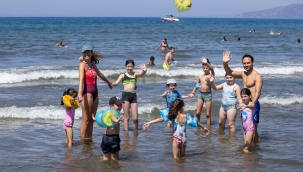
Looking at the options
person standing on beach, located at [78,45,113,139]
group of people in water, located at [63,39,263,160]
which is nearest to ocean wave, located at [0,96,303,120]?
group of people in water, located at [63,39,263,160]

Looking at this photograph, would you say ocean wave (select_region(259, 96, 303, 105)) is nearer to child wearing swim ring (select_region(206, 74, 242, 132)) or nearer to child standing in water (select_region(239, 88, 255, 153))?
child wearing swim ring (select_region(206, 74, 242, 132))

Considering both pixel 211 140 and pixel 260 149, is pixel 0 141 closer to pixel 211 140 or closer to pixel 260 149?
pixel 211 140

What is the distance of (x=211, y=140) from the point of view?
358 inches

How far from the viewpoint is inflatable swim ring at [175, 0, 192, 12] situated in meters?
11.0

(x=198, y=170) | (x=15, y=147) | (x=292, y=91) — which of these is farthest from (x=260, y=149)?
(x=292, y=91)

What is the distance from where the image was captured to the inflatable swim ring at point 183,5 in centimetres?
1104

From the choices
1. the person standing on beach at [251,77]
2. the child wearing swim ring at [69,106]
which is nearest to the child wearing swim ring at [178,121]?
the person standing on beach at [251,77]

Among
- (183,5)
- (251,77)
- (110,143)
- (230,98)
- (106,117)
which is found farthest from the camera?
(183,5)

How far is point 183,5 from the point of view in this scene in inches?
440

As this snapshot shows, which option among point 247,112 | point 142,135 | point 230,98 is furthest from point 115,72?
point 247,112

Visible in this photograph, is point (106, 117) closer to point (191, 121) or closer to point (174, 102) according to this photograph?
point (174, 102)

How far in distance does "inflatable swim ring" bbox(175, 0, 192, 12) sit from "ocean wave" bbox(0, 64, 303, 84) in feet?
24.6

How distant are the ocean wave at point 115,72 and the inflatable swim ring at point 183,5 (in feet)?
24.6

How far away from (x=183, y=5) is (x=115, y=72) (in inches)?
335
